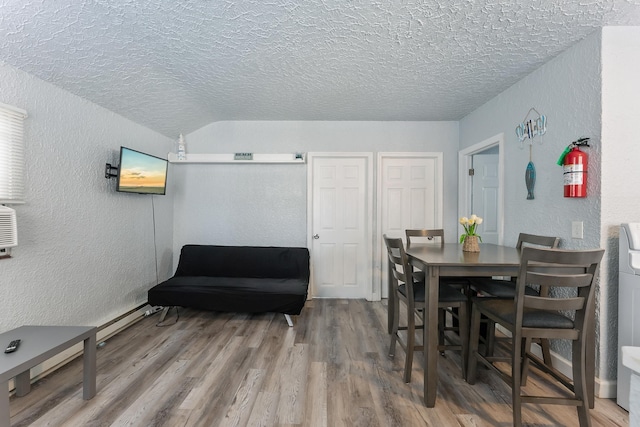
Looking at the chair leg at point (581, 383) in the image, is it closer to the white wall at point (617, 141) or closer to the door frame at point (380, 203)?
the white wall at point (617, 141)

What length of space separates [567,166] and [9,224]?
11.9ft

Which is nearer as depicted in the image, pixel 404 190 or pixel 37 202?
pixel 37 202

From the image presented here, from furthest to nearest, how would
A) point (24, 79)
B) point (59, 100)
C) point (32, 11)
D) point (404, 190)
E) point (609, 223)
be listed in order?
1. point (404, 190)
2. point (59, 100)
3. point (24, 79)
4. point (609, 223)
5. point (32, 11)

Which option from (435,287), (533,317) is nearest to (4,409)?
(435,287)

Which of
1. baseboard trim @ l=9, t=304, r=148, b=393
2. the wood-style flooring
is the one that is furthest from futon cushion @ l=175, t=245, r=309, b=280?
the wood-style flooring

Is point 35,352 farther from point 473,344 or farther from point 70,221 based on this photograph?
point 473,344

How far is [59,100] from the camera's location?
2.27m

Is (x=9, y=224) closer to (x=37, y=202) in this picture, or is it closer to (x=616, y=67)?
(x=37, y=202)

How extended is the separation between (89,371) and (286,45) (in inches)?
99.4

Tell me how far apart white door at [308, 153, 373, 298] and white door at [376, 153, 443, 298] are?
0.90 feet

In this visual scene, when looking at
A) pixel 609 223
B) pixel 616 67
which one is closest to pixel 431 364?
pixel 609 223

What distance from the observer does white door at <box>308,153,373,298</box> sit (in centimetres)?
393

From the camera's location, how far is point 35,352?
1.57m

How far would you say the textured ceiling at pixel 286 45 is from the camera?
172 centimetres
